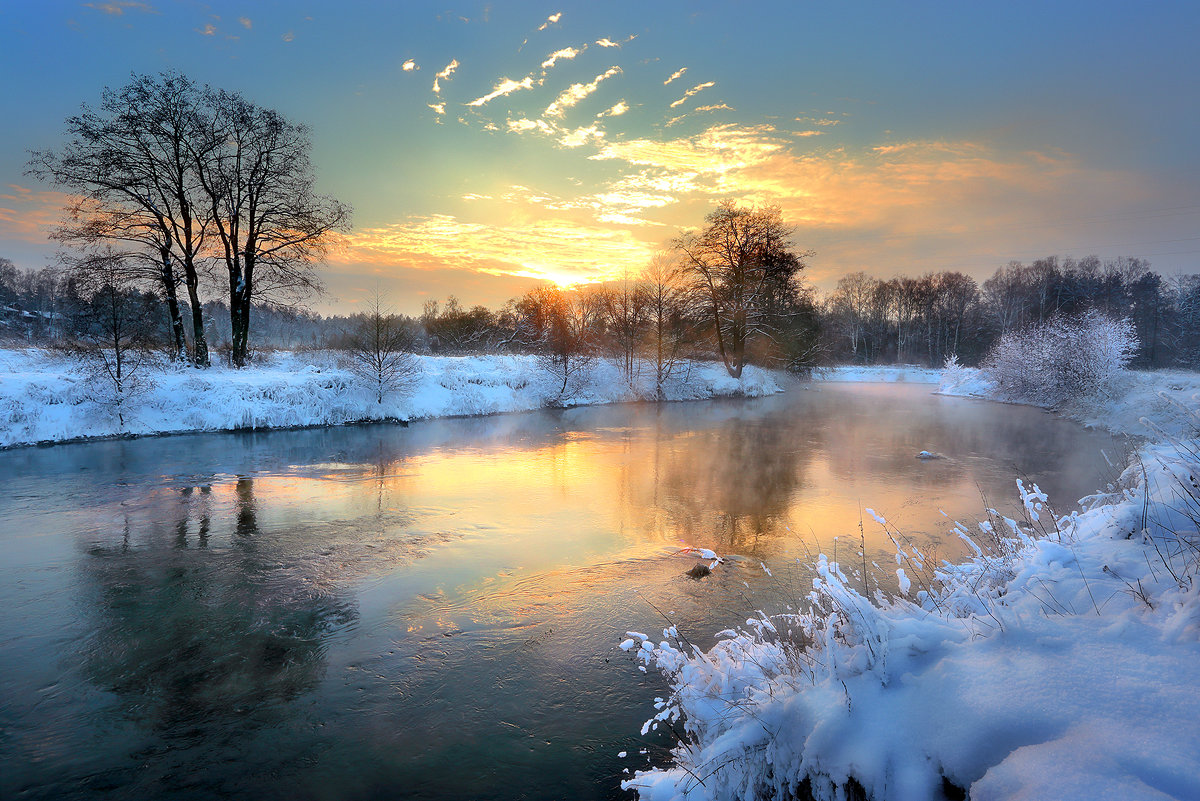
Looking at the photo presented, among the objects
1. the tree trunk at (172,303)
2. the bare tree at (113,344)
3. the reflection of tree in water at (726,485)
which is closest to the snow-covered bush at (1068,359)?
the reflection of tree in water at (726,485)

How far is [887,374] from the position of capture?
2361 inches

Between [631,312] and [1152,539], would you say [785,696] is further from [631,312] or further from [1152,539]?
[631,312]

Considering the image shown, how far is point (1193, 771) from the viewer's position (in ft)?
5.82

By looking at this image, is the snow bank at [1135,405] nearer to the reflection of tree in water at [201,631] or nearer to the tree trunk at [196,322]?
the reflection of tree in water at [201,631]

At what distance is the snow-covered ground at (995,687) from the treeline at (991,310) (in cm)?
4540

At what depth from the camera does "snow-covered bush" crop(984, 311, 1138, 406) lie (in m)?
22.6

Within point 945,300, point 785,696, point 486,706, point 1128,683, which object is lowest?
point 486,706

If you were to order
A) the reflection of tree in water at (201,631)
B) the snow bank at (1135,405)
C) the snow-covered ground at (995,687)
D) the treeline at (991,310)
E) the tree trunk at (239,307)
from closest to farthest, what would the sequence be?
1. the snow-covered ground at (995,687)
2. the reflection of tree in water at (201,631)
3. the snow bank at (1135,405)
4. the tree trunk at (239,307)
5. the treeline at (991,310)

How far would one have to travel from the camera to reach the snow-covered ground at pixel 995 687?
1.99 meters

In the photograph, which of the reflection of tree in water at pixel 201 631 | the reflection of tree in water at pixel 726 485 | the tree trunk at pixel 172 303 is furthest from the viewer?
the tree trunk at pixel 172 303

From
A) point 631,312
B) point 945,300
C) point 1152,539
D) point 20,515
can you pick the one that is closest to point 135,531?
point 20,515

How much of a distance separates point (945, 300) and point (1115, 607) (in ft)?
262

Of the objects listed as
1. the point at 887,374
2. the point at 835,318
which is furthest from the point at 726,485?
the point at 835,318

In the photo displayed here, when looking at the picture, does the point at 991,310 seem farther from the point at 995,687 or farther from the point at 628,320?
the point at 995,687
